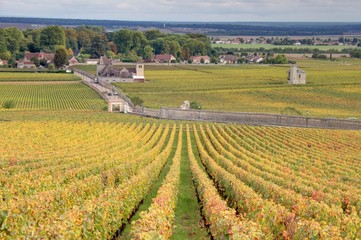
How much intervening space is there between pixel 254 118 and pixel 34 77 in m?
69.1

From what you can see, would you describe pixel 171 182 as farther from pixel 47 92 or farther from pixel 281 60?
pixel 281 60

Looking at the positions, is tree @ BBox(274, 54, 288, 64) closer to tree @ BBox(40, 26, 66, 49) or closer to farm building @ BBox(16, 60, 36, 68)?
tree @ BBox(40, 26, 66, 49)

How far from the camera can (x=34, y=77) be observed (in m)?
118

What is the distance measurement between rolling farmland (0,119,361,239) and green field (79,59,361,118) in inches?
1266

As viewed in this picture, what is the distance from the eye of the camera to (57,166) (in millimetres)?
25219

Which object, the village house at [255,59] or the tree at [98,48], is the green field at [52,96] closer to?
the tree at [98,48]

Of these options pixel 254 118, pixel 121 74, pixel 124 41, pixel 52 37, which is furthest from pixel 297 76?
pixel 124 41

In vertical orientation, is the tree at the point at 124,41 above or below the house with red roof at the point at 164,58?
above

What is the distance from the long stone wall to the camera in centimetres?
5684

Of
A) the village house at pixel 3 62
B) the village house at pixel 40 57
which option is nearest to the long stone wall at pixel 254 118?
the village house at pixel 3 62

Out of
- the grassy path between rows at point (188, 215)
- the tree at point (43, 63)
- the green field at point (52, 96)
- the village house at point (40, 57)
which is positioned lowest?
the green field at point (52, 96)

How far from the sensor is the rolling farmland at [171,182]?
13.6 meters

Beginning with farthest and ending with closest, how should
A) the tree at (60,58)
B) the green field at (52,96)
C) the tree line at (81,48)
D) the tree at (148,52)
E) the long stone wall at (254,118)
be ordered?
the tree at (148,52)
the tree line at (81,48)
the tree at (60,58)
the green field at (52,96)
the long stone wall at (254,118)

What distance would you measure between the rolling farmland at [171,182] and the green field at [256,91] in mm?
32150
